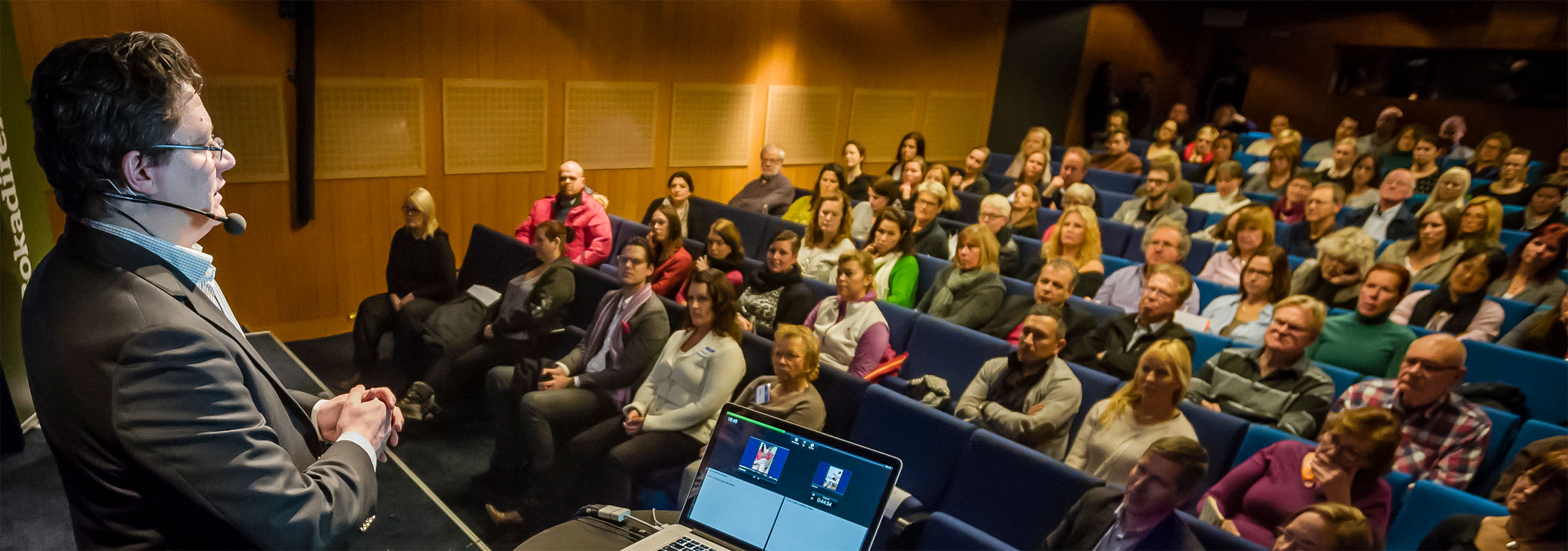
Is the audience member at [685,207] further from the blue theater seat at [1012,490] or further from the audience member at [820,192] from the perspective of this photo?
the blue theater seat at [1012,490]

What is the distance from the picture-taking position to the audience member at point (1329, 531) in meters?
1.88

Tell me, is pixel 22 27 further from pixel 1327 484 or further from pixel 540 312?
pixel 1327 484

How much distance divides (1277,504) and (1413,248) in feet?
10.5

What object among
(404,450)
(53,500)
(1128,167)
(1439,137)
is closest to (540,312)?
(404,450)

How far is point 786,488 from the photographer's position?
1690mm

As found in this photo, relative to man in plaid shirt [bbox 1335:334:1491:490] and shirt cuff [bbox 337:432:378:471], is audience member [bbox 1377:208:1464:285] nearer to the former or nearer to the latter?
man in plaid shirt [bbox 1335:334:1491:490]

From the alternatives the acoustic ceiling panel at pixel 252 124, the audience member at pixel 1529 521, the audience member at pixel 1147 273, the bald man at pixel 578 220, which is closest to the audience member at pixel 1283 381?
the audience member at pixel 1529 521

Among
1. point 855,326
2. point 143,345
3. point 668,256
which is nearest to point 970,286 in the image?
point 855,326

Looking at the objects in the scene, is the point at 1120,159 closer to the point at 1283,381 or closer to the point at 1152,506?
the point at 1283,381

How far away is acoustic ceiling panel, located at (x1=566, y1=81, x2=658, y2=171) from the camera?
6.15 metres

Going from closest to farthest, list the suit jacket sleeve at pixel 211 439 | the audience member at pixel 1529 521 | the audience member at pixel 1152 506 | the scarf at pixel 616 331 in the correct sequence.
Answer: the suit jacket sleeve at pixel 211 439 < the audience member at pixel 1152 506 < the audience member at pixel 1529 521 < the scarf at pixel 616 331

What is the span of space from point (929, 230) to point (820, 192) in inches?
39.3

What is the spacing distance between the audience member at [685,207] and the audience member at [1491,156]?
270 inches

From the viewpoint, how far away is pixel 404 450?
3686 millimetres
